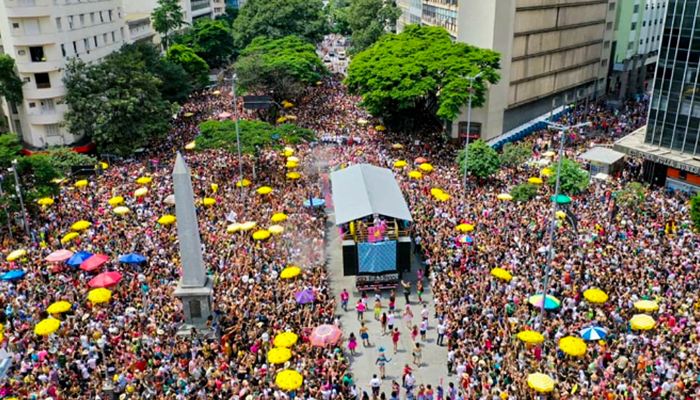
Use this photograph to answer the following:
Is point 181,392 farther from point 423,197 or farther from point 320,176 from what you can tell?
point 320,176

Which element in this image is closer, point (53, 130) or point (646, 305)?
point (646, 305)

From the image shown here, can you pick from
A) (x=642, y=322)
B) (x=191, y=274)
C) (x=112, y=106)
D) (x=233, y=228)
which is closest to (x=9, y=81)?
(x=112, y=106)

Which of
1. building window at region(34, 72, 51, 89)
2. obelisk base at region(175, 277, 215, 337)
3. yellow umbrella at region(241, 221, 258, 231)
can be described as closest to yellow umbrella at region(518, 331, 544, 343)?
obelisk base at region(175, 277, 215, 337)

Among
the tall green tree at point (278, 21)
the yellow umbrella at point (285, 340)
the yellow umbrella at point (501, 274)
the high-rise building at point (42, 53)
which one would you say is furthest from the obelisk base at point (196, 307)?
the tall green tree at point (278, 21)

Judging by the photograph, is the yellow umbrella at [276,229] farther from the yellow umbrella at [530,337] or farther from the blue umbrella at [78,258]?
the yellow umbrella at [530,337]

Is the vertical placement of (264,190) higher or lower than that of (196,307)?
higher

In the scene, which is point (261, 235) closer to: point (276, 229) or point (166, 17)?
point (276, 229)
